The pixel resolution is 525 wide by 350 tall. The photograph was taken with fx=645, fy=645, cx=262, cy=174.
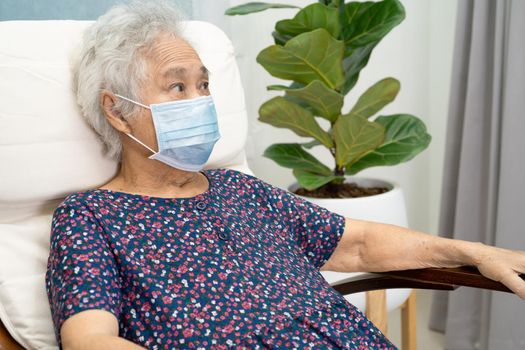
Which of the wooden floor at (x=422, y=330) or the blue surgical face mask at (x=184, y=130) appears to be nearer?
the blue surgical face mask at (x=184, y=130)

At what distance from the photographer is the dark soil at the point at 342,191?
2.26 m

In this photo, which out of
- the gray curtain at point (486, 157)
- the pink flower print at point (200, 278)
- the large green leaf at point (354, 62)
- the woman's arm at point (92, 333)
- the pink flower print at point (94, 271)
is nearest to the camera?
the woman's arm at point (92, 333)

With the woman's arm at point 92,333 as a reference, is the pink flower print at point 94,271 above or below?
above

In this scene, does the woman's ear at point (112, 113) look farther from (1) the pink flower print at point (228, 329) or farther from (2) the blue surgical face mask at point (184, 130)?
(1) the pink flower print at point (228, 329)

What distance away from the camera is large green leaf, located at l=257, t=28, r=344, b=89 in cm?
192

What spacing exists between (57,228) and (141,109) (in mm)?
336

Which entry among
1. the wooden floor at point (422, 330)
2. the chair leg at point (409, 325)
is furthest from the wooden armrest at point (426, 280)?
the wooden floor at point (422, 330)

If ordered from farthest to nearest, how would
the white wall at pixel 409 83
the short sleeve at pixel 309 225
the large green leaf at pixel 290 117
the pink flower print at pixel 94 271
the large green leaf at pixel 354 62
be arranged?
the white wall at pixel 409 83
the large green leaf at pixel 354 62
the large green leaf at pixel 290 117
the short sleeve at pixel 309 225
the pink flower print at pixel 94 271

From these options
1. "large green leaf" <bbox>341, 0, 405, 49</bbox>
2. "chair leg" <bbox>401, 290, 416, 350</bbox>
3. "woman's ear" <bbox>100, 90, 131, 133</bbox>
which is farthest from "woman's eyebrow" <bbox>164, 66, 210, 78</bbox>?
"chair leg" <bbox>401, 290, 416, 350</bbox>

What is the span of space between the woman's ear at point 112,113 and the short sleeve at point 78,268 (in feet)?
0.73

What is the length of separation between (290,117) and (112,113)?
2.37 ft

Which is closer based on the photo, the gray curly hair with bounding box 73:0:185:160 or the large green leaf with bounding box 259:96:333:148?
the gray curly hair with bounding box 73:0:185:160

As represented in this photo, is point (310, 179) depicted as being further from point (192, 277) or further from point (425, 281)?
point (192, 277)

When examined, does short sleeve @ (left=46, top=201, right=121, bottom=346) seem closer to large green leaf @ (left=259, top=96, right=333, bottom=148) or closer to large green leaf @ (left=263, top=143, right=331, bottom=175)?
large green leaf @ (left=259, top=96, right=333, bottom=148)
